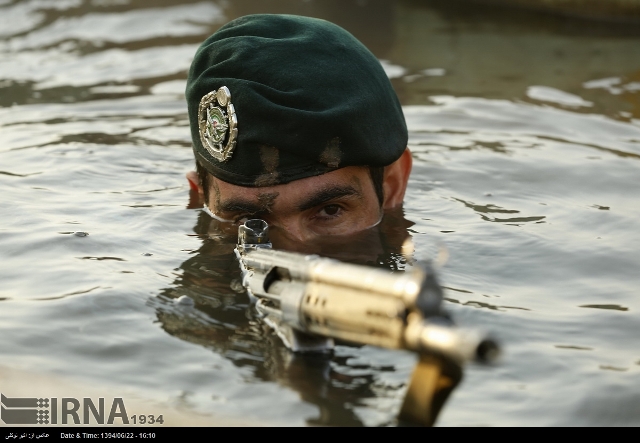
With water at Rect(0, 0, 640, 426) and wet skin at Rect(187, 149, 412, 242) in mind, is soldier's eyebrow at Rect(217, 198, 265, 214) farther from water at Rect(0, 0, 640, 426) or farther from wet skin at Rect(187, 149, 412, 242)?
water at Rect(0, 0, 640, 426)

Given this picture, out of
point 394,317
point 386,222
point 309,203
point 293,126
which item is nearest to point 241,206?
point 309,203

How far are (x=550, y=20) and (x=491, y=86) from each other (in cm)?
144

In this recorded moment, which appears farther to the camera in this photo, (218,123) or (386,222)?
(386,222)

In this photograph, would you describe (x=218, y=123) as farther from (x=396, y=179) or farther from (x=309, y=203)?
(x=396, y=179)

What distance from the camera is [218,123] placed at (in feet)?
11.3

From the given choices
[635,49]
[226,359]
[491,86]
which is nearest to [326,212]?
[226,359]

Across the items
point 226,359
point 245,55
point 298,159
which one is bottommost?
point 226,359

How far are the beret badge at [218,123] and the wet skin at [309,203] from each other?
135mm

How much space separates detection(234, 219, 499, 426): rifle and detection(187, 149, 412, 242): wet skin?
0.87m

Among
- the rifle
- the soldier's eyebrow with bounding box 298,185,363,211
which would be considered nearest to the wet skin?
the soldier's eyebrow with bounding box 298,185,363,211

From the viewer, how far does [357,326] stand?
207 cm

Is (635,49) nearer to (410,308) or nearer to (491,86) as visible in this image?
(491,86)

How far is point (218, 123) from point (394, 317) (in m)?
1.68

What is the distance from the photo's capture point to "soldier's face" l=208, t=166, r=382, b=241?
3.35 metres
